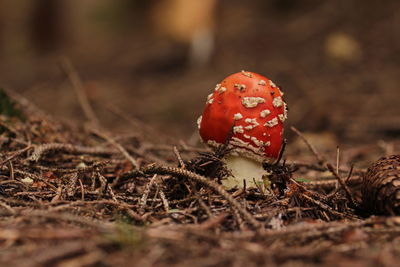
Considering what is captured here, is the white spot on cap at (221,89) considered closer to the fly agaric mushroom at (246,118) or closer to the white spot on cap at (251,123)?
the fly agaric mushroom at (246,118)

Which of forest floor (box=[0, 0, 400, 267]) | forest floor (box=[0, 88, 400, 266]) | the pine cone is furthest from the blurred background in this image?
the pine cone

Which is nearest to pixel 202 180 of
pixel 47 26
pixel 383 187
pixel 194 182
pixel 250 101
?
pixel 194 182

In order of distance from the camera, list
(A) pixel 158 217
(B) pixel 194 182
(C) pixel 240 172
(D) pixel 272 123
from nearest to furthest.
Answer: (A) pixel 158 217, (B) pixel 194 182, (D) pixel 272 123, (C) pixel 240 172

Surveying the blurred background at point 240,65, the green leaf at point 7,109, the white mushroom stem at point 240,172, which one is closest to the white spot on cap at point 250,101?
the white mushroom stem at point 240,172

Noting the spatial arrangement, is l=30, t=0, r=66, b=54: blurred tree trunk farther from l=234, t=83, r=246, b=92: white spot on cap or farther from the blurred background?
l=234, t=83, r=246, b=92: white spot on cap

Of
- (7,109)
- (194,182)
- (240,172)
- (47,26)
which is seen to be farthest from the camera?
(47,26)

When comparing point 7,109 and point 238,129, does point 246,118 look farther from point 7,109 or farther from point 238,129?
point 7,109

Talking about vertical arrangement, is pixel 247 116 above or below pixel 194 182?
above
